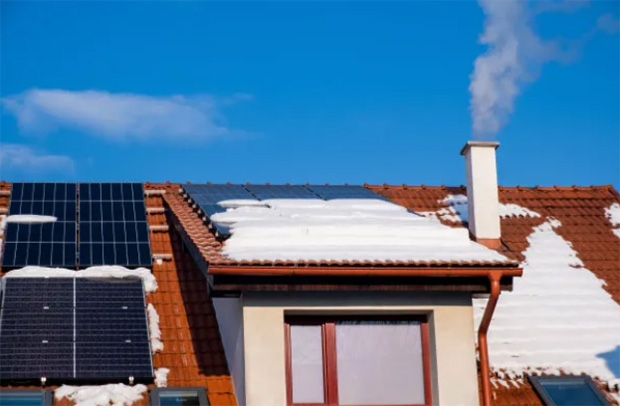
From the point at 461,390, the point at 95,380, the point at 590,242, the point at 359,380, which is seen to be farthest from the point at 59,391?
the point at 590,242

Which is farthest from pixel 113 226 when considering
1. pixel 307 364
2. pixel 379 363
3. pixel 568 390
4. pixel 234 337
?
pixel 568 390

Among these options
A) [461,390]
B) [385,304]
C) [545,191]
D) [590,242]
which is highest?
[545,191]

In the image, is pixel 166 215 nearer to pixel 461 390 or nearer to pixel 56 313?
pixel 56 313

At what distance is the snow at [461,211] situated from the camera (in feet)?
64.4

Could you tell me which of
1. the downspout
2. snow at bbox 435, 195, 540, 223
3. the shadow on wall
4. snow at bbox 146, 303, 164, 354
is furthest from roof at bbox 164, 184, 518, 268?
snow at bbox 435, 195, 540, 223

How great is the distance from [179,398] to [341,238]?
2.99m

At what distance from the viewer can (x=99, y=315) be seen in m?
15.2

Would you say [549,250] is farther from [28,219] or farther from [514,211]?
[28,219]

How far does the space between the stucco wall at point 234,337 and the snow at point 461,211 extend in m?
5.41

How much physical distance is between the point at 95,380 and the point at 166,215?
5390 millimetres

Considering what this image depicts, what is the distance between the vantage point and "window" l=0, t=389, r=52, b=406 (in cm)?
1362

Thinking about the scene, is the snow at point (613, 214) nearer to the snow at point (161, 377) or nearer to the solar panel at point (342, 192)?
the solar panel at point (342, 192)

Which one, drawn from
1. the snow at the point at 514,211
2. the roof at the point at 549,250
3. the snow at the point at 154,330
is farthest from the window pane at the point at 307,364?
the snow at the point at 514,211

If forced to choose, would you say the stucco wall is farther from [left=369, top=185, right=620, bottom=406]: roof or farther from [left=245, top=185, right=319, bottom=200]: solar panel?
[left=369, top=185, right=620, bottom=406]: roof
